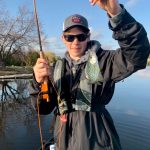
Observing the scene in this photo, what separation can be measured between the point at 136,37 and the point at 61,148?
1.24 m

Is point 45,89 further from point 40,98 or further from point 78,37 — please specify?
point 78,37

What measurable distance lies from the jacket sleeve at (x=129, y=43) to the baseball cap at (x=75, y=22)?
0.47 meters

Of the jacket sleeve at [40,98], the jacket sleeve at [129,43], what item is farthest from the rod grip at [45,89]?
the jacket sleeve at [129,43]

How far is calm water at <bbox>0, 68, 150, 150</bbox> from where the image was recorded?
8814 millimetres

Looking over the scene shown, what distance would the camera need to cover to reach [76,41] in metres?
2.86

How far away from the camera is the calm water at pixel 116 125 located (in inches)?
347

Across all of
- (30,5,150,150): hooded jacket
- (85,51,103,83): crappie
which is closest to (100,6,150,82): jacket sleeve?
(30,5,150,150): hooded jacket

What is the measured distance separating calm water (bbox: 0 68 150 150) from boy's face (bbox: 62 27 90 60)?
589 cm

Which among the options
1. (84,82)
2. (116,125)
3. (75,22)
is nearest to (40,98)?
(84,82)

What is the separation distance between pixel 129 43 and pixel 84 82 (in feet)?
2.07

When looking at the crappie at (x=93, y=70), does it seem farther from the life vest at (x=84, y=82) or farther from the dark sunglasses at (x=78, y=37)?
the dark sunglasses at (x=78, y=37)

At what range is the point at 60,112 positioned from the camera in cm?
292

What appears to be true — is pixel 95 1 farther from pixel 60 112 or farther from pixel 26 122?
pixel 26 122

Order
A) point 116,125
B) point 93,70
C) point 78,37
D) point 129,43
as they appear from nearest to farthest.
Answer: point 129,43 → point 93,70 → point 78,37 → point 116,125
